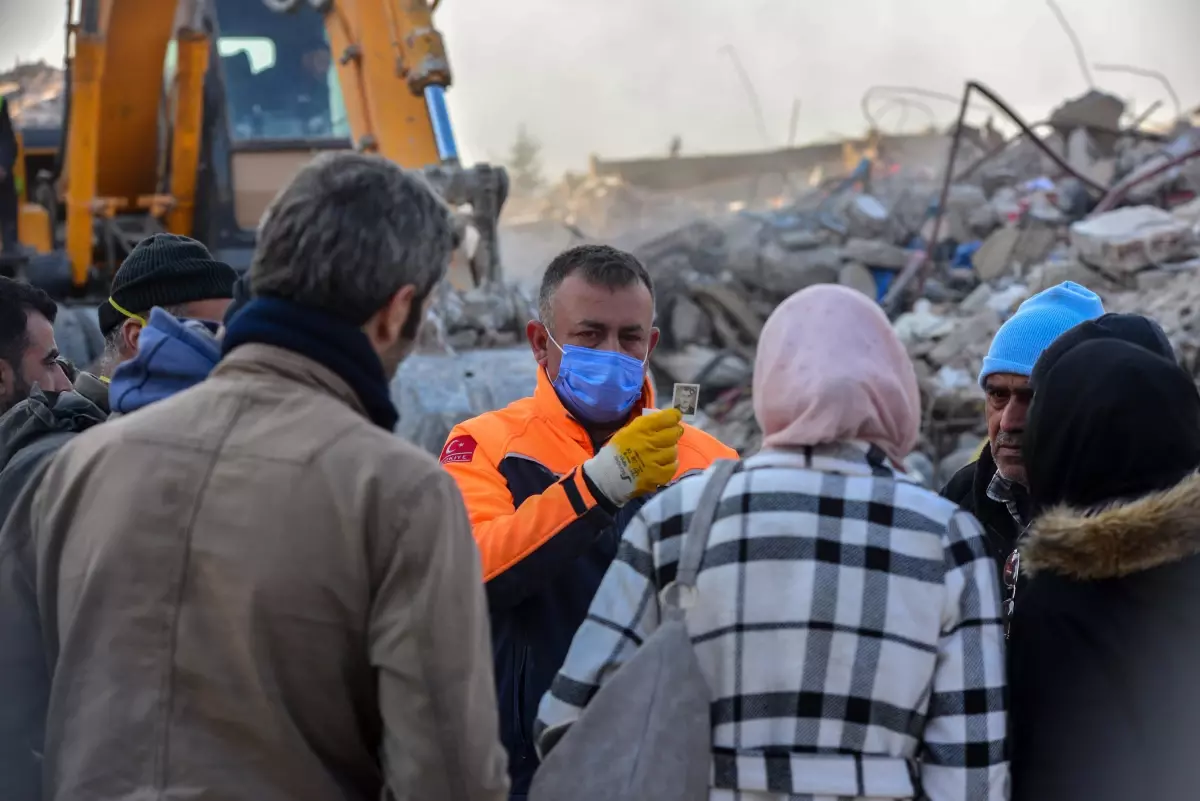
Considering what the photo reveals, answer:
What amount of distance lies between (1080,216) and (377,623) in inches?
487

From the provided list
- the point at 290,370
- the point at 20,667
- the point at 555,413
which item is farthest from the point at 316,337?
the point at 555,413

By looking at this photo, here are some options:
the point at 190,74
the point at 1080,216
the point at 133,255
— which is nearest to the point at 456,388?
the point at 190,74

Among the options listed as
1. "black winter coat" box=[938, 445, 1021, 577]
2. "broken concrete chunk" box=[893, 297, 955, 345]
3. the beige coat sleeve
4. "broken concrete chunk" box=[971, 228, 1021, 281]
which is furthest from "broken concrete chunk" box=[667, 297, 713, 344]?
the beige coat sleeve

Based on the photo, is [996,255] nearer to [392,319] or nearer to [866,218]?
[866,218]

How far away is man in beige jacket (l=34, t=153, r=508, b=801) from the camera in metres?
1.74

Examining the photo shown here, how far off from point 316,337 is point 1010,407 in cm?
179

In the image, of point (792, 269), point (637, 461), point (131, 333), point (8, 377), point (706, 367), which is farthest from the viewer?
point (792, 269)

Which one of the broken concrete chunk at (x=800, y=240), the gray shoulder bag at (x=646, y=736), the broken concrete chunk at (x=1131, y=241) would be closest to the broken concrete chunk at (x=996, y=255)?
the broken concrete chunk at (x=1131, y=241)

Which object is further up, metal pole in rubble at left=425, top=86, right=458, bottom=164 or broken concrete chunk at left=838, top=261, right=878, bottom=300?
metal pole in rubble at left=425, top=86, right=458, bottom=164

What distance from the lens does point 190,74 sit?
9.00m

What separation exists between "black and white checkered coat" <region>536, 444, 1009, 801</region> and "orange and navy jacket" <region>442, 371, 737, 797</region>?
0.60 meters

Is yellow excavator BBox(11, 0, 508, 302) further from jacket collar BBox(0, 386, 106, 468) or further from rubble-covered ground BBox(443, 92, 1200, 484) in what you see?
jacket collar BBox(0, 386, 106, 468)

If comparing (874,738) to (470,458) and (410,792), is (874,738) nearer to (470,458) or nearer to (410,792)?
(410,792)

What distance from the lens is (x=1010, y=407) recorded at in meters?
3.05
